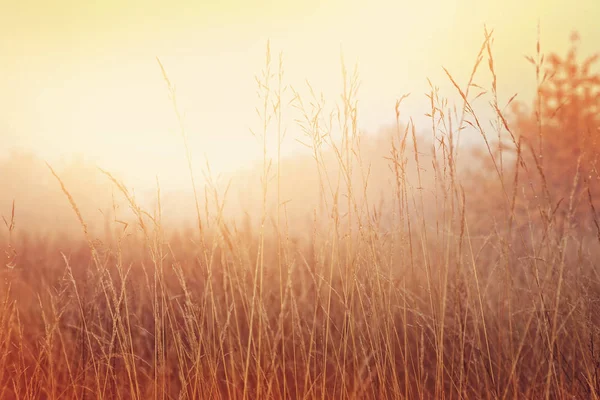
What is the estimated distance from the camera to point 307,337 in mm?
2789

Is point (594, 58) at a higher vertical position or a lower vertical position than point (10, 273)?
higher

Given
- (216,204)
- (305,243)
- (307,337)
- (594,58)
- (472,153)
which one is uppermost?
(594,58)

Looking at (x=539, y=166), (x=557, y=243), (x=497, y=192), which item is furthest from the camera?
(x=497, y=192)

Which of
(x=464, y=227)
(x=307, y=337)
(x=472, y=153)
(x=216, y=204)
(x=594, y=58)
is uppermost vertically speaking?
(x=594, y=58)

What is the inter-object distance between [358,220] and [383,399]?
640mm

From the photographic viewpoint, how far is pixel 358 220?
1.84m

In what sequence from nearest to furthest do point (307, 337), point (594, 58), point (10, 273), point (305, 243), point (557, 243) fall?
1. point (557, 243)
2. point (10, 273)
3. point (307, 337)
4. point (305, 243)
5. point (594, 58)

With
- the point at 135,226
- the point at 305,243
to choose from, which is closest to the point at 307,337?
the point at 305,243

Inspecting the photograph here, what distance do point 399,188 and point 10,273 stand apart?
159 centimetres

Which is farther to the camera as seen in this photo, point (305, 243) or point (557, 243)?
point (305, 243)

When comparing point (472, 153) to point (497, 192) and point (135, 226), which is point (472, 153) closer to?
point (497, 192)

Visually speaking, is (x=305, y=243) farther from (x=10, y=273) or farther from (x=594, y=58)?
(x=594, y=58)

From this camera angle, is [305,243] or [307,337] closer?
[307,337]

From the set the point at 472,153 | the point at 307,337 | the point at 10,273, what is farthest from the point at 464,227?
the point at 472,153
